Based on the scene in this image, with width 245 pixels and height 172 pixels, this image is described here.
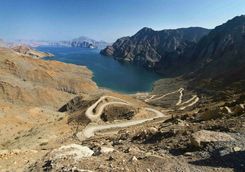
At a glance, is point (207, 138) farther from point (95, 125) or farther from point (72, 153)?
point (95, 125)

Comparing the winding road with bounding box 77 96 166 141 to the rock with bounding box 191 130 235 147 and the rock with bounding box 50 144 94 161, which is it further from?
the rock with bounding box 191 130 235 147

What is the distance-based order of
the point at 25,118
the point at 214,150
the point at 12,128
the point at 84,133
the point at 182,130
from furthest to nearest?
the point at 25,118 < the point at 12,128 < the point at 84,133 < the point at 182,130 < the point at 214,150

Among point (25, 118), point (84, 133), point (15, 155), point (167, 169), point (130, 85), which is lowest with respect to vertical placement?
point (130, 85)

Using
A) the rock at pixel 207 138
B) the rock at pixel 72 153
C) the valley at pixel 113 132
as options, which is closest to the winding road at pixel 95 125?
the valley at pixel 113 132

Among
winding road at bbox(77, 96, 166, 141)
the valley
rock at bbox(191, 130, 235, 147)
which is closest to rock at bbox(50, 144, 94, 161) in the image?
the valley

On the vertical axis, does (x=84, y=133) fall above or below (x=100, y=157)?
below

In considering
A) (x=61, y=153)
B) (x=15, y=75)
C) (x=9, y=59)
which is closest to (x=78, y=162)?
(x=61, y=153)

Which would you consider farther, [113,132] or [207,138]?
[113,132]

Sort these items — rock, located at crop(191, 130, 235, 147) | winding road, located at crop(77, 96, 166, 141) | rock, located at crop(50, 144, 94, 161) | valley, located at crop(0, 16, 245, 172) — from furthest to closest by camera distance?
1. winding road, located at crop(77, 96, 166, 141)
2. rock, located at crop(50, 144, 94, 161)
3. rock, located at crop(191, 130, 235, 147)
4. valley, located at crop(0, 16, 245, 172)

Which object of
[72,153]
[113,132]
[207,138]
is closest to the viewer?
[207,138]

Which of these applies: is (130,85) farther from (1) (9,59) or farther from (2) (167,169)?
(2) (167,169)

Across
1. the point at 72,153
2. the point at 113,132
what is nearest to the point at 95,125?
the point at 113,132
